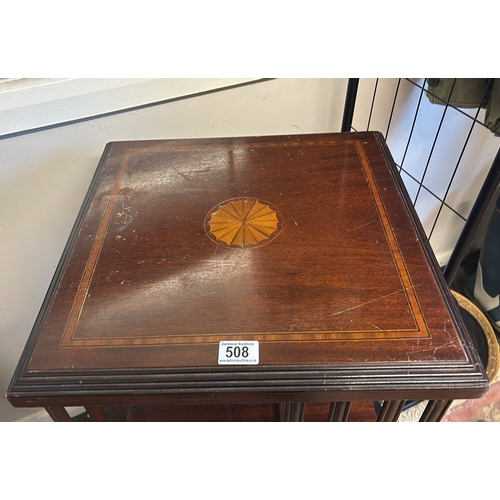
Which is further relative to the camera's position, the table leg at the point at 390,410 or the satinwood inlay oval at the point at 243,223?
Answer: the satinwood inlay oval at the point at 243,223

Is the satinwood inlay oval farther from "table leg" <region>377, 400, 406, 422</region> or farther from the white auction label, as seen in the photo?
"table leg" <region>377, 400, 406, 422</region>

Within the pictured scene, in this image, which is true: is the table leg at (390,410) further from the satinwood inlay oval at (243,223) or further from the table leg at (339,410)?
the satinwood inlay oval at (243,223)

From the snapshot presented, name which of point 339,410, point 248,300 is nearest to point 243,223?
point 248,300

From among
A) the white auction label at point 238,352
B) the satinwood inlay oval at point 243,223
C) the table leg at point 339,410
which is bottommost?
the table leg at point 339,410

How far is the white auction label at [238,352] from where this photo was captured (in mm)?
574

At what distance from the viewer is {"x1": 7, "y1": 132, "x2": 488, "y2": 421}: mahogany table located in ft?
1.85

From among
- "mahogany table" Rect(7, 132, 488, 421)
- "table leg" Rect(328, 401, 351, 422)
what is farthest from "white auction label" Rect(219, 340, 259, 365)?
"table leg" Rect(328, 401, 351, 422)

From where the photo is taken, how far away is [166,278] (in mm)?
679

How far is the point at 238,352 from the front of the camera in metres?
0.58

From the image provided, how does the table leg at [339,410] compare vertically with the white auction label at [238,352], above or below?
below

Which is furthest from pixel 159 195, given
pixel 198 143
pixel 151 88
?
pixel 151 88

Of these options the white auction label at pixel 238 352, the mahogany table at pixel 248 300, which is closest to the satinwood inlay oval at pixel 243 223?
the mahogany table at pixel 248 300

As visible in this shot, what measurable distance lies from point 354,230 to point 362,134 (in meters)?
0.31

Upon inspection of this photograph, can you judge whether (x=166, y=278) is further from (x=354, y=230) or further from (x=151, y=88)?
(x=151, y=88)
